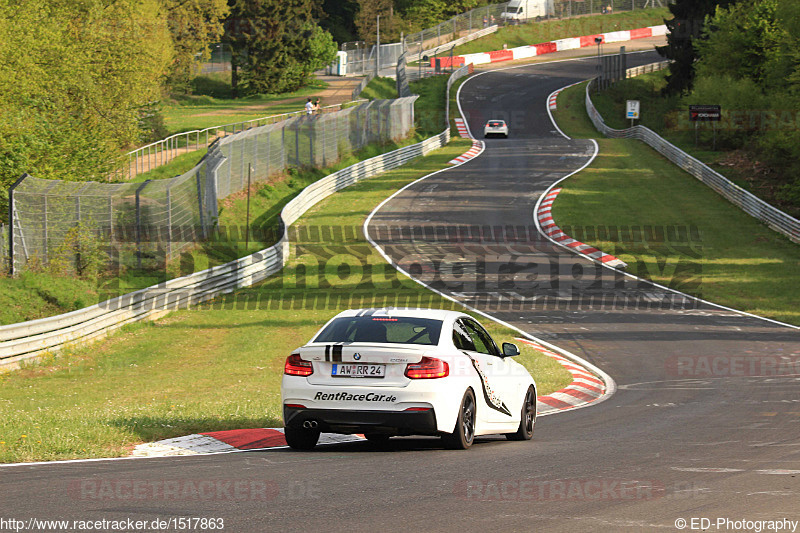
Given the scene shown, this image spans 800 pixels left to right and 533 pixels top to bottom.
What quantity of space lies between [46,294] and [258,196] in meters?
21.5

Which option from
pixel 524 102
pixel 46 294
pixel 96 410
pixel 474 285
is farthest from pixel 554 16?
pixel 96 410

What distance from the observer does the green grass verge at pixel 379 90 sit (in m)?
81.9

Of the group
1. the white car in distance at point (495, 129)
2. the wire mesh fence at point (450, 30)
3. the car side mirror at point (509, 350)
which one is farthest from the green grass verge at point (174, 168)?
the wire mesh fence at point (450, 30)

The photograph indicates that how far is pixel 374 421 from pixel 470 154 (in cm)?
5174

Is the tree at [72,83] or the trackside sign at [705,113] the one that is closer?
the tree at [72,83]

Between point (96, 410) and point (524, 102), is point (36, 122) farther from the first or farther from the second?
point (524, 102)

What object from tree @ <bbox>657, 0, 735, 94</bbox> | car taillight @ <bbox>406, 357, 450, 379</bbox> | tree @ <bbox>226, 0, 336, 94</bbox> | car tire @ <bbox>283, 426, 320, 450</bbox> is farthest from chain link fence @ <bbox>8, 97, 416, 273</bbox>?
tree @ <bbox>226, 0, 336, 94</bbox>

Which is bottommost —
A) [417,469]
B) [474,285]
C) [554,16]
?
[474,285]

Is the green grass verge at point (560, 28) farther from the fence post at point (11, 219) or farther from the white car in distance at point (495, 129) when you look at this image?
the fence post at point (11, 219)

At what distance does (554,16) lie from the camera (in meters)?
120

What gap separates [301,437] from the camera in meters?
9.77

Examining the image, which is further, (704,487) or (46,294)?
(46,294)

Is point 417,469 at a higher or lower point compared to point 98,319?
higher

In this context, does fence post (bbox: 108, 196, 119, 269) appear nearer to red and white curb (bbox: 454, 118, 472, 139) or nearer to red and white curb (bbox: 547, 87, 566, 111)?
red and white curb (bbox: 454, 118, 472, 139)
